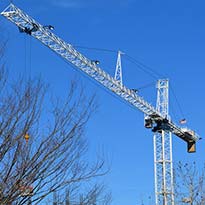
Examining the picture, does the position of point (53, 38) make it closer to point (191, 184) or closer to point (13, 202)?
point (191, 184)

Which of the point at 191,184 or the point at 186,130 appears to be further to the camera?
the point at 186,130

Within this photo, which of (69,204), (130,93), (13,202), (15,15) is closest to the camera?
(13,202)

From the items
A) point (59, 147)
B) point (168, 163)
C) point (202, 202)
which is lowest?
point (59, 147)

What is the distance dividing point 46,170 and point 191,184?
36.6 feet

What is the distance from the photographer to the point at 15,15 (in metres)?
49.8

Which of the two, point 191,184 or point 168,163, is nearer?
point 191,184

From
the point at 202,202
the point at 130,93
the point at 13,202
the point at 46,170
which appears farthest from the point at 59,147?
the point at 130,93

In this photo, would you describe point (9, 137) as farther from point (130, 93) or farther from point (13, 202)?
point (130, 93)

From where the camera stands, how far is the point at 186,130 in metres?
66.2

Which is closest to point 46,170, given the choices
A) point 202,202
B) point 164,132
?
point 202,202

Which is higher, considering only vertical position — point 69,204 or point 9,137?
point 9,137

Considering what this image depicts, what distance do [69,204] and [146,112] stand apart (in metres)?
55.8

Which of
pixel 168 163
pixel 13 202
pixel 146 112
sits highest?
pixel 146 112

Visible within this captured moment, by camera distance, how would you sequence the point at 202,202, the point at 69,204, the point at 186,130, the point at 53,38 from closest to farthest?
the point at 69,204 < the point at 202,202 < the point at 53,38 < the point at 186,130
